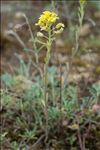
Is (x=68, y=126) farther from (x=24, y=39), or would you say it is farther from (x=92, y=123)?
(x=24, y=39)

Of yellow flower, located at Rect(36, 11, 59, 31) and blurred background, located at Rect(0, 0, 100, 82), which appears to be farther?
blurred background, located at Rect(0, 0, 100, 82)

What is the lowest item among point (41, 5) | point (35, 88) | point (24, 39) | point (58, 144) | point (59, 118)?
point (58, 144)

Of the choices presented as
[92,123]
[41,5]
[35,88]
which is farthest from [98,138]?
[41,5]

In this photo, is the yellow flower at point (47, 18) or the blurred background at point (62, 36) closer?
the yellow flower at point (47, 18)

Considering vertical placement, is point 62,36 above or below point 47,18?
above

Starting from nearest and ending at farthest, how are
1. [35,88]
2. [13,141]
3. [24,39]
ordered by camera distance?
[13,141], [35,88], [24,39]

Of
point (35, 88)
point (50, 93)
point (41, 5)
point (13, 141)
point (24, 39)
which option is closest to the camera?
point (13, 141)

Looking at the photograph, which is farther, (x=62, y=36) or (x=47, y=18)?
(x=62, y=36)

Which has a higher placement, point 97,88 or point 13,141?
point 97,88
